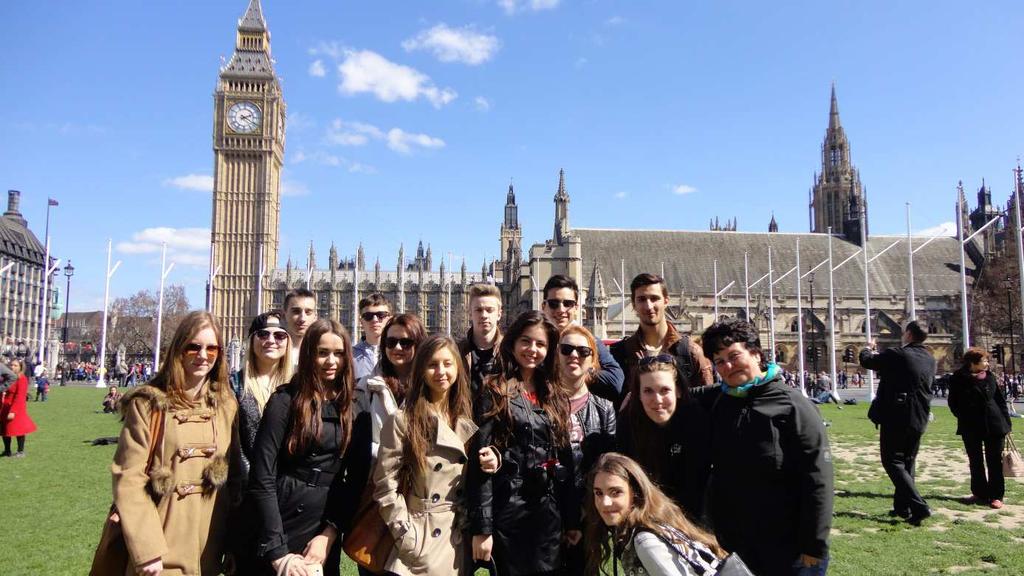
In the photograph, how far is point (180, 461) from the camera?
322cm

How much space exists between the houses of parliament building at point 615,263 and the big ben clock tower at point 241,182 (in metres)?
0.11

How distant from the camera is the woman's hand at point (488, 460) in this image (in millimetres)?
3389

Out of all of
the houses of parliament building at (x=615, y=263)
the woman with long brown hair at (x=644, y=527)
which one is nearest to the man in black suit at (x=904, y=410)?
the woman with long brown hair at (x=644, y=527)

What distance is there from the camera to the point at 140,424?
312 centimetres

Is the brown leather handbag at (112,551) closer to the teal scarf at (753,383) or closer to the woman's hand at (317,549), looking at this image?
the woman's hand at (317,549)

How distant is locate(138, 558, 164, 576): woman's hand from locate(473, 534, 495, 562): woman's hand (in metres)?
1.45

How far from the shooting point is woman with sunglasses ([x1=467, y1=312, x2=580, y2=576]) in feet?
11.3

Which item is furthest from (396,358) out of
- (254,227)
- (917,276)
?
(254,227)

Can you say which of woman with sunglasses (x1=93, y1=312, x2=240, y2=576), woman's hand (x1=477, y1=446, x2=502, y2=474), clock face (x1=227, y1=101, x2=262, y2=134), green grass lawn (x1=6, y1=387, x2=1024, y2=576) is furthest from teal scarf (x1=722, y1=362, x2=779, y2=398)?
clock face (x1=227, y1=101, x2=262, y2=134)

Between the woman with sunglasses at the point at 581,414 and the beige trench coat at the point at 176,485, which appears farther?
the woman with sunglasses at the point at 581,414

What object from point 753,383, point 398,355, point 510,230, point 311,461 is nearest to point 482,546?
point 311,461

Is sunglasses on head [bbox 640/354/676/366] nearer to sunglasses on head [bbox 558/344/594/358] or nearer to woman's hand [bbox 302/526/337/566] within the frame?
sunglasses on head [bbox 558/344/594/358]

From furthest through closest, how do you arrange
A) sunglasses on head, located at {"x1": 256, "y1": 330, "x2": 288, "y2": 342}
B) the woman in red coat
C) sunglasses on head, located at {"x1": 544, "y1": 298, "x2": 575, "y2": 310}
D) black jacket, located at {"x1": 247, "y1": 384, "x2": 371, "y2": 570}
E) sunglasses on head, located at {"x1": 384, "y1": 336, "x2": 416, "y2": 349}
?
the woman in red coat
sunglasses on head, located at {"x1": 544, "y1": 298, "x2": 575, "y2": 310}
sunglasses on head, located at {"x1": 384, "y1": 336, "x2": 416, "y2": 349}
sunglasses on head, located at {"x1": 256, "y1": 330, "x2": 288, "y2": 342}
black jacket, located at {"x1": 247, "y1": 384, "x2": 371, "y2": 570}

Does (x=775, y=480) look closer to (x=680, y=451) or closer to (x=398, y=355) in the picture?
(x=680, y=451)
